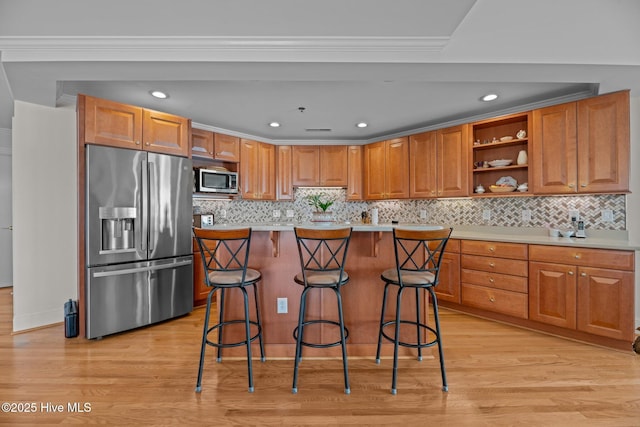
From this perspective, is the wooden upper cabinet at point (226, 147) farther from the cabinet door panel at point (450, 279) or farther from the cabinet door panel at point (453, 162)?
the cabinet door panel at point (450, 279)

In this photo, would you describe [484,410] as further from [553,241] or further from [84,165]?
[84,165]

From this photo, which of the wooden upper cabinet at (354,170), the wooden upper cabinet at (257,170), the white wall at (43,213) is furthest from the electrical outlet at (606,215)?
the white wall at (43,213)

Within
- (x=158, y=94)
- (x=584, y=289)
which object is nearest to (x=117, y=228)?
(x=158, y=94)

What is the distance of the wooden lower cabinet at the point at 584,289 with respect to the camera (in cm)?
248

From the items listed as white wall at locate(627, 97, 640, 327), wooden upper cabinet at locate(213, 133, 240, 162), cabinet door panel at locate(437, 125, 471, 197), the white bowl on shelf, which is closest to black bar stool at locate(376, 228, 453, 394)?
cabinet door panel at locate(437, 125, 471, 197)

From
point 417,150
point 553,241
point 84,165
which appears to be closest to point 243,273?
point 84,165

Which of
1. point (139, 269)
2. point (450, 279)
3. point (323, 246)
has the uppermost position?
point (323, 246)

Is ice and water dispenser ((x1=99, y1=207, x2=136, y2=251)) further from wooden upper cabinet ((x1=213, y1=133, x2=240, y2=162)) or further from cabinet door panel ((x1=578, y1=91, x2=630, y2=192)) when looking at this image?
cabinet door panel ((x1=578, y1=91, x2=630, y2=192))

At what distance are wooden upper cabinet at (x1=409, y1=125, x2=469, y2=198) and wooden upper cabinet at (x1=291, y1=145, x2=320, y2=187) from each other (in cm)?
152

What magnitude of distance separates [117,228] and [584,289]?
4.40 metres

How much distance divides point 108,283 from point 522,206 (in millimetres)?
4598

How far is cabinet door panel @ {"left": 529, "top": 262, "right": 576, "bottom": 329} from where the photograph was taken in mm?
2723

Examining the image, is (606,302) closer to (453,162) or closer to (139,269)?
(453,162)

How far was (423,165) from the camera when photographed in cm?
416
